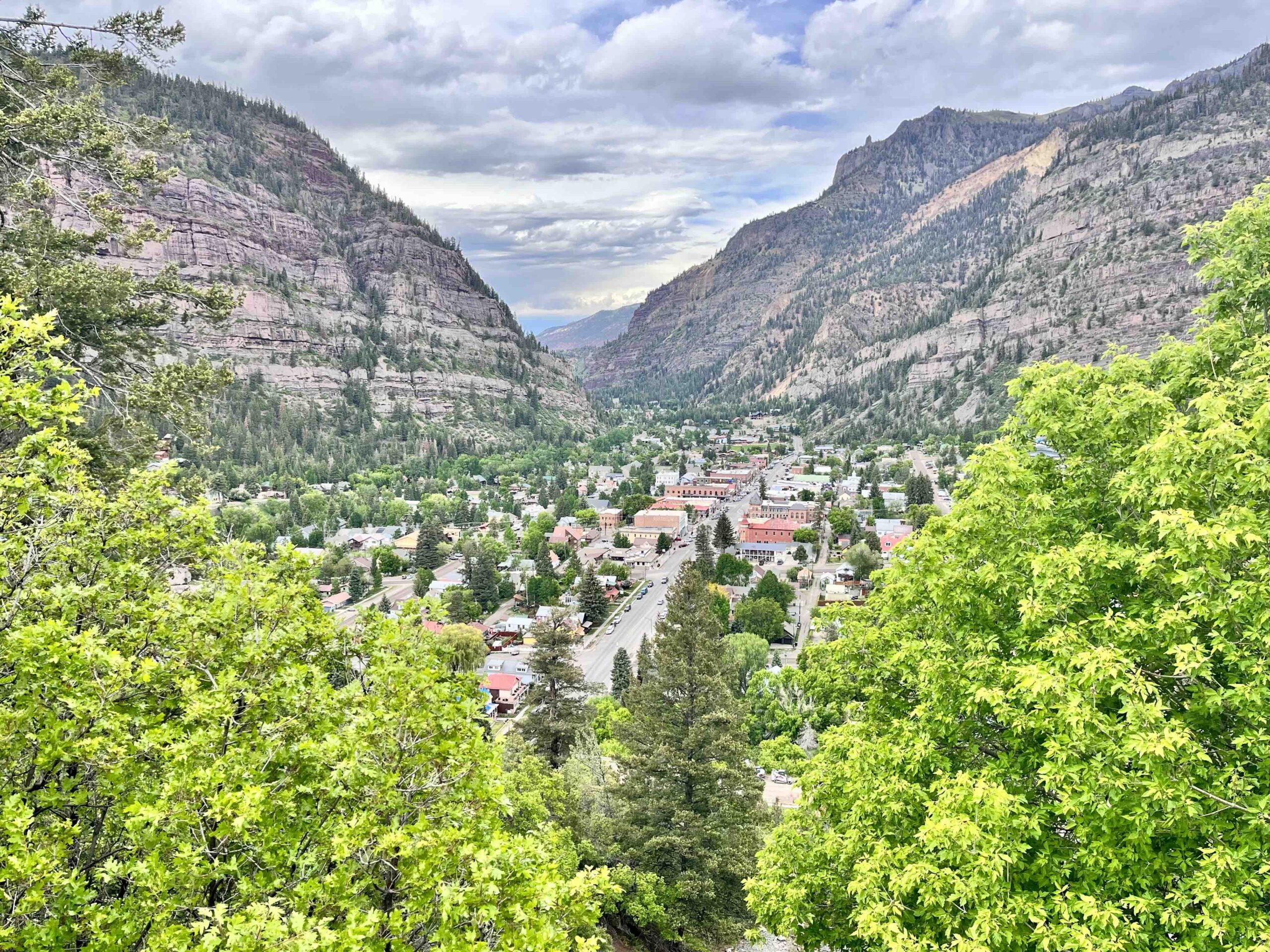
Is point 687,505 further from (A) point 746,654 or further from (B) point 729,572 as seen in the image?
(A) point 746,654

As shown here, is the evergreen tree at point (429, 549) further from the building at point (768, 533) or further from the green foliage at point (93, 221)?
the green foliage at point (93, 221)

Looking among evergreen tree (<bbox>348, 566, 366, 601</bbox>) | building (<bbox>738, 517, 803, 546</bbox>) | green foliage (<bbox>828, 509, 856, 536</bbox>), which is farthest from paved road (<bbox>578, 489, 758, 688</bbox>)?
evergreen tree (<bbox>348, 566, 366, 601</bbox>)

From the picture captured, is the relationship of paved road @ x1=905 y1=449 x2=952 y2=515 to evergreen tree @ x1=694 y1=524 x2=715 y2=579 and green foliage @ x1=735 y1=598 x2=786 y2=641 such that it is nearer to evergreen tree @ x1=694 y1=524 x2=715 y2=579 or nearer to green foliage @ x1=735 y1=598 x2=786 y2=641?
evergreen tree @ x1=694 y1=524 x2=715 y2=579

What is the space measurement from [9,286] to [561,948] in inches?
506

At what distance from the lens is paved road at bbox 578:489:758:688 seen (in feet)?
158

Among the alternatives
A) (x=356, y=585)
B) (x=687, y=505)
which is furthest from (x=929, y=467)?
(x=356, y=585)

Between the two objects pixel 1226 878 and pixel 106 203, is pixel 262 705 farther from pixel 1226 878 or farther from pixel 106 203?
pixel 106 203

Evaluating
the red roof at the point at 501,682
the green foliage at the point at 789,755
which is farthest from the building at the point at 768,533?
the green foliage at the point at 789,755

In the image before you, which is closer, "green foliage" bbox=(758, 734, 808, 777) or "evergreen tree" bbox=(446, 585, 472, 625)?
"green foliage" bbox=(758, 734, 808, 777)

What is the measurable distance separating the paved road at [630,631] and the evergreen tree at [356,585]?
2481cm

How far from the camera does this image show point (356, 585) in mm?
63594

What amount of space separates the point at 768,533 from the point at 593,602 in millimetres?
34116

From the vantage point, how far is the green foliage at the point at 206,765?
421cm

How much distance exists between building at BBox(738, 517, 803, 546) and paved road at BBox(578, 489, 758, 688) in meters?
7.85
